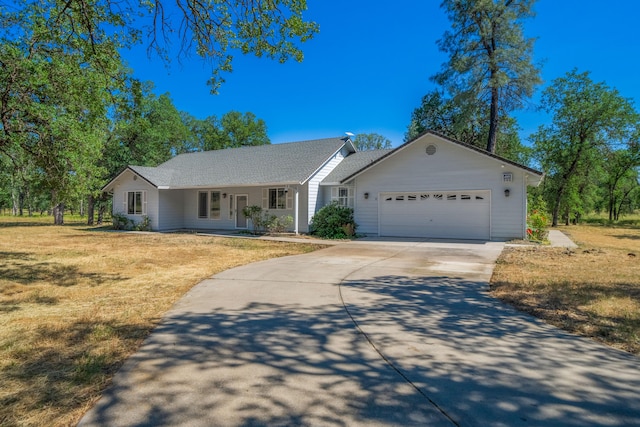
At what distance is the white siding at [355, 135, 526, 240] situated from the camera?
14.6 meters

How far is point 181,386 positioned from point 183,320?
6.30 ft

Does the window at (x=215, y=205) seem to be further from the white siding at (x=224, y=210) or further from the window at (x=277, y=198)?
the window at (x=277, y=198)

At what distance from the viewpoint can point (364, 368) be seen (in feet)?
11.0

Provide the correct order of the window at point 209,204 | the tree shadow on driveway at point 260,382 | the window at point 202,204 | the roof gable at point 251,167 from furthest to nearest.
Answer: the window at point 202,204, the window at point 209,204, the roof gable at point 251,167, the tree shadow on driveway at point 260,382

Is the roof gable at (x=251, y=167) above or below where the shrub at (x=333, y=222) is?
above

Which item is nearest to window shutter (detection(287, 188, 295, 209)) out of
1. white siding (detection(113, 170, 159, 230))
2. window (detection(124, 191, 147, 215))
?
white siding (detection(113, 170, 159, 230))

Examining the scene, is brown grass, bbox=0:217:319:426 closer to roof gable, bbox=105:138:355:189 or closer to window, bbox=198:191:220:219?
roof gable, bbox=105:138:355:189

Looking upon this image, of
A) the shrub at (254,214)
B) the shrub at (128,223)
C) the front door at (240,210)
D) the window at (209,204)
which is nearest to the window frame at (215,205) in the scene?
the window at (209,204)

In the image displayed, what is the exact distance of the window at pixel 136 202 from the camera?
21672mm

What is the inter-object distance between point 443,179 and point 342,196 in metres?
5.35

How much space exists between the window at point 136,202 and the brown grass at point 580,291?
64.6 feet

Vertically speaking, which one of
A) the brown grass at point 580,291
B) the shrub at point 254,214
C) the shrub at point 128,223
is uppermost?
the shrub at point 254,214

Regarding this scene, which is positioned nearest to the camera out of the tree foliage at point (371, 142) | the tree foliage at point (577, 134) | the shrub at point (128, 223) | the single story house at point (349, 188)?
the single story house at point (349, 188)

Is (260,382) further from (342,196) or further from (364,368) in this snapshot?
(342,196)
